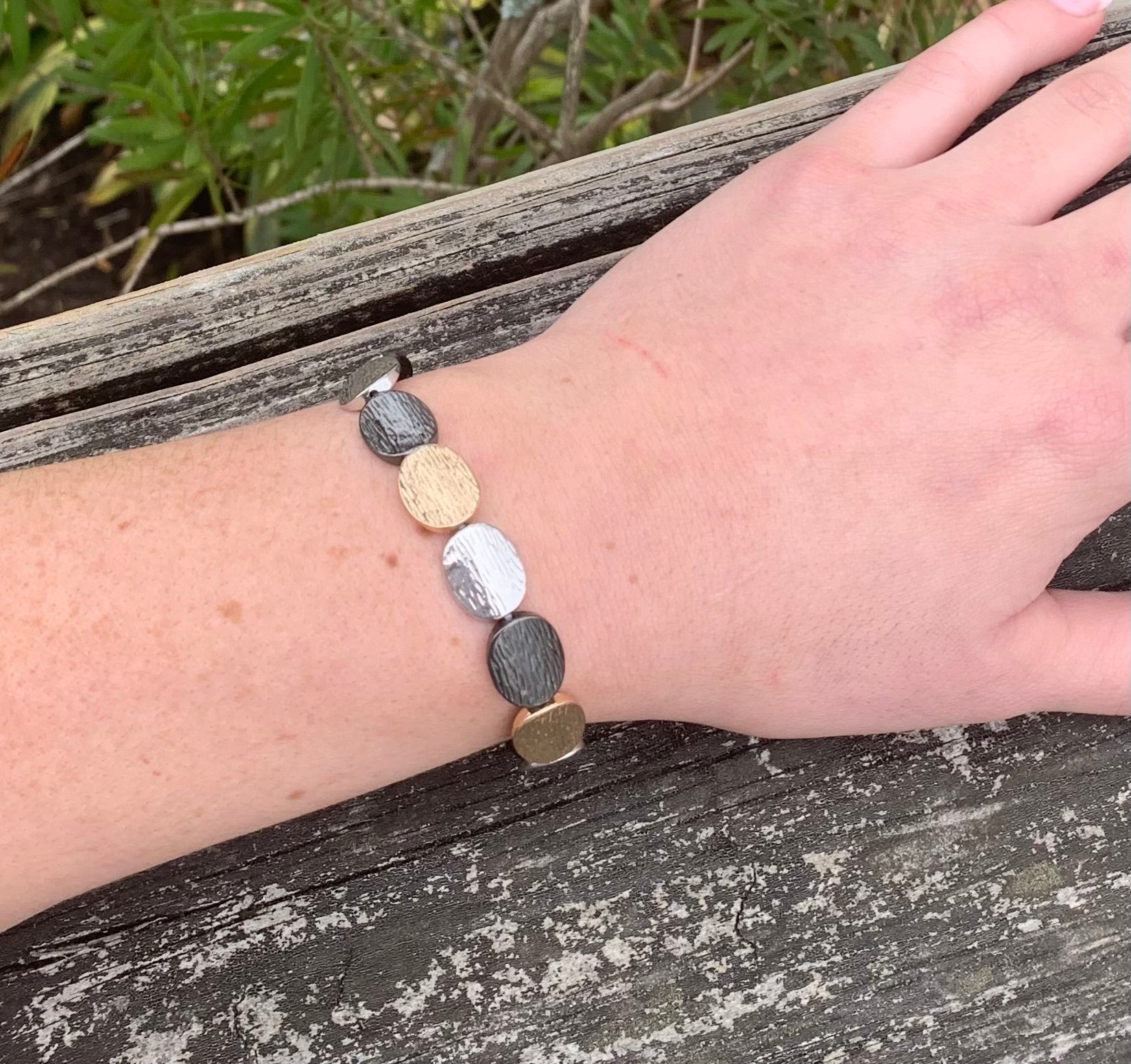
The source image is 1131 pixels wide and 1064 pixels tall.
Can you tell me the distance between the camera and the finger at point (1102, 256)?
3.49 feet

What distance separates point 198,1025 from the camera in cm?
96

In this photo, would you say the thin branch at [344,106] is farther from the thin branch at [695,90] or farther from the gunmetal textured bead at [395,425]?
the gunmetal textured bead at [395,425]

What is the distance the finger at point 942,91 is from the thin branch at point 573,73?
0.71 meters

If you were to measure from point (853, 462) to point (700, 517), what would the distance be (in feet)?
0.54

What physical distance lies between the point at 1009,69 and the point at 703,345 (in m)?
0.51

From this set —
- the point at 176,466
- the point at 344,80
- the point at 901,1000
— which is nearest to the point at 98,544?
the point at 176,466

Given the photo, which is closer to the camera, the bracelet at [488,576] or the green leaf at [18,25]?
the bracelet at [488,576]

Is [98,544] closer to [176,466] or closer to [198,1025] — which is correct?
[176,466]

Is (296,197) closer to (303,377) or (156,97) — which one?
(156,97)

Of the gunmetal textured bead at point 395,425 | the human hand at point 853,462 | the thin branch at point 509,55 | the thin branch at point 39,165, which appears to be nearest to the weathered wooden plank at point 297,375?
the human hand at point 853,462

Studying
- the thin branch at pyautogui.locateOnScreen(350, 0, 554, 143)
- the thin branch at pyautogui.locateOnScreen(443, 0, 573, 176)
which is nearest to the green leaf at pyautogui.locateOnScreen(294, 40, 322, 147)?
the thin branch at pyautogui.locateOnScreen(350, 0, 554, 143)

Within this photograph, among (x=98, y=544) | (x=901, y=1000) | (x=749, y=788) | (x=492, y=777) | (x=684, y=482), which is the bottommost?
(x=901, y=1000)

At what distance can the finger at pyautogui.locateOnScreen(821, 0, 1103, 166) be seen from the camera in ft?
3.71

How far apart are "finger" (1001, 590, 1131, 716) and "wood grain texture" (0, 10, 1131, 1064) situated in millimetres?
50
